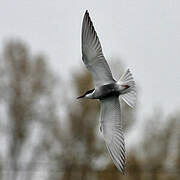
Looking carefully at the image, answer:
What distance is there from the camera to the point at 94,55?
6457 millimetres

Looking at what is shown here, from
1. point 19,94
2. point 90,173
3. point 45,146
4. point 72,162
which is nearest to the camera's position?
point 90,173

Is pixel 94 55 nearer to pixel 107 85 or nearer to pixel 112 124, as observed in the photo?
pixel 107 85

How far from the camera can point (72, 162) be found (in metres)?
20.2

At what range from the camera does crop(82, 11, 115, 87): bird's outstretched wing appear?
6.35 m

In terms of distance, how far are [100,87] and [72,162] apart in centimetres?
1385

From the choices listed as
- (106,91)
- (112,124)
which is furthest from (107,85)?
(112,124)

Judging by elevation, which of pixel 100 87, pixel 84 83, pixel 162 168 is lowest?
pixel 162 168

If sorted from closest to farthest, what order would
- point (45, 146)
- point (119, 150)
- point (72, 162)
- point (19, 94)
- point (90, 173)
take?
1. point (119, 150)
2. point (90, 173)
3. point (72, 162)
4. point (45, 146)
5. point (19, 94)

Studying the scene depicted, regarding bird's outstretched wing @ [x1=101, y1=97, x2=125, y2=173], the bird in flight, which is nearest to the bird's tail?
the bird in flight

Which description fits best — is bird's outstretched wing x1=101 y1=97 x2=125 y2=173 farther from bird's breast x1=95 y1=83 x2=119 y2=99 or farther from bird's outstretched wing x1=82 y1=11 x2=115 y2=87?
bird's outstretched wing x1=82 y1=11 x2=115 y2=87

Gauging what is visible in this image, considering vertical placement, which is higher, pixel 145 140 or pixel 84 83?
pixel 84 83

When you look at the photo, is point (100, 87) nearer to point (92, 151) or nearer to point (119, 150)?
point (119, 150)

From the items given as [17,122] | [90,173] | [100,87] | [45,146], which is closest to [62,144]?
[45,146]

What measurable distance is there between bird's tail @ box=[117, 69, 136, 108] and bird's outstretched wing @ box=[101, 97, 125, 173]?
0.12m
